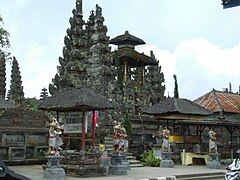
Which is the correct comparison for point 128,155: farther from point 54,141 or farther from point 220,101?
point 220,101

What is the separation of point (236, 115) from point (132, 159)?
1165 centimetres

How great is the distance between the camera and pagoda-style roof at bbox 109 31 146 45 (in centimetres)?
4450

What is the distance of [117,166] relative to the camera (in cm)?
1639

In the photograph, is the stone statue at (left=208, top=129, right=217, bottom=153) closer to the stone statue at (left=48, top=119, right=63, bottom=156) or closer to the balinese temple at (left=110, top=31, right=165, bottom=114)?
the stone statue at (left=48, top=119, right=63, bottom=156)

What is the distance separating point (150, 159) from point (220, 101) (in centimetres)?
1308

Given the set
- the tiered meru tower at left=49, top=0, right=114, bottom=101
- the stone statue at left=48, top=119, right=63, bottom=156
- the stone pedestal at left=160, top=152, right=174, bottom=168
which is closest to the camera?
the stone statue at left=48, top=119, right=63, bottom=156

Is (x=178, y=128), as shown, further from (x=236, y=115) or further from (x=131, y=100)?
(x=131, y=100)

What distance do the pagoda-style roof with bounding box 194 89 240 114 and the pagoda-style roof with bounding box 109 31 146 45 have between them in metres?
13.7

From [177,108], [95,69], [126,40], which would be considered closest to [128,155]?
[177,108]

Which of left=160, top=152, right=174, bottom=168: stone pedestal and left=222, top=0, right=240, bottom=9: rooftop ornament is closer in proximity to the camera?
left=222, top=0, right=240, bottom=9: rooftop ornament

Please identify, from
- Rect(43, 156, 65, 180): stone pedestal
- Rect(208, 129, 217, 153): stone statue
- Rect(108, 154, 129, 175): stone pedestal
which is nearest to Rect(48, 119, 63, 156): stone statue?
Rect(43, 156, 65, 180): stone pedestal

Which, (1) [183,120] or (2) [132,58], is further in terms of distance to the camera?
(2) [132,58]

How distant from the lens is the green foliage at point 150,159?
828 inches

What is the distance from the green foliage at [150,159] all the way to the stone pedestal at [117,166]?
4.58 meters
